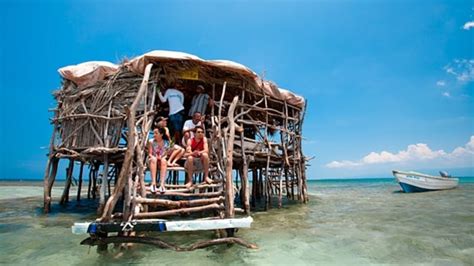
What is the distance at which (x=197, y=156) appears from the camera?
21.6ft

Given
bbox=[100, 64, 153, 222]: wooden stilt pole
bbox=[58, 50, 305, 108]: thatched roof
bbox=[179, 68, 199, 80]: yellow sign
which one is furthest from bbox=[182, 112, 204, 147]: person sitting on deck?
bbox=[100, 64, 153, 222]: wooden stilt pole

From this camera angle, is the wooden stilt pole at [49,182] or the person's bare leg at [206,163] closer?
the person's bare leg at [206,163]

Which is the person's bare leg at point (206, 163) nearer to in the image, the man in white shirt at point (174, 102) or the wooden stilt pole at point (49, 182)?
the man in white shirt at point (174, 102)

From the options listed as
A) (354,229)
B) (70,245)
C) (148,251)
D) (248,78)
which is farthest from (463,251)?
(70,245)

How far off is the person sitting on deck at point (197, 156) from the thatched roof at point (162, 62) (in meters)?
2.26

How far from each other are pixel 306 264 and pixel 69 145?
7.64 m

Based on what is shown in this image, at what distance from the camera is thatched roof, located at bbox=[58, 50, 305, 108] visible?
24.7 ft

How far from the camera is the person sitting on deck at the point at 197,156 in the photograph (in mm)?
6309

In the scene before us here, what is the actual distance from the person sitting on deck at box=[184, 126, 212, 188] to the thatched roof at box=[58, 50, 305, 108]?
2.26 metres

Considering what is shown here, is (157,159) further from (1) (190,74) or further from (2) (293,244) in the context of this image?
(2) (293,244)

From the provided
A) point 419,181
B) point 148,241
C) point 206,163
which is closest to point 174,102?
point 206,163

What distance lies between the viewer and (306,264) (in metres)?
4.50

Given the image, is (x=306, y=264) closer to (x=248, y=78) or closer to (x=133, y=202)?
(x=133, y=202)

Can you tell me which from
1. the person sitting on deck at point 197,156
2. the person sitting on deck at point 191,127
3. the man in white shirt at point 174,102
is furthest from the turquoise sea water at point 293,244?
the man in white shirt at point 174,102
